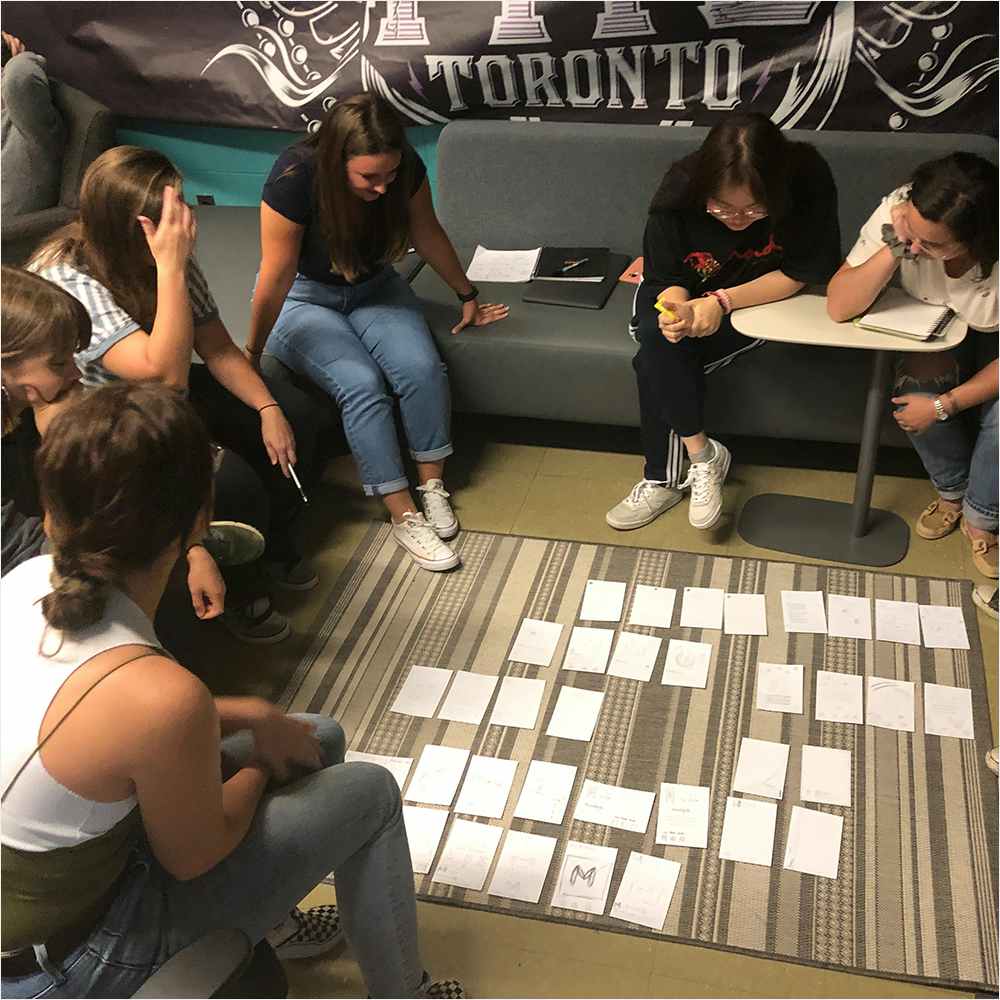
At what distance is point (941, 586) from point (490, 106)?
2.00 m

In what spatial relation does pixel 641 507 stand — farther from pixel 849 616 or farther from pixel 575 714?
pixel 575 714

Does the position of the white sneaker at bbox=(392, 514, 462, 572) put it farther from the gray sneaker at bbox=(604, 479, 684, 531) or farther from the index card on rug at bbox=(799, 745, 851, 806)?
the index card on rug at bbox=(799, 745, 851, 806)

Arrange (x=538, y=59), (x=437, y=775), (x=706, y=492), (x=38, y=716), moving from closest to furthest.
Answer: (x=38, y=716), (x=437, y=775), (x=706, y=492), (x=538, y=59)

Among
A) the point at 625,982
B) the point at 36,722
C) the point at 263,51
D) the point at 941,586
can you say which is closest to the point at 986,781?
the point at 941,586

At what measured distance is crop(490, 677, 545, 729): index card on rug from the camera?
2.26 metres

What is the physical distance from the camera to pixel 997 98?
2.86 meters

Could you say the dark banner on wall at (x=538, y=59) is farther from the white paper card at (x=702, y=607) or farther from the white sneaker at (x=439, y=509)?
the white paper card at (x=702, y=607)

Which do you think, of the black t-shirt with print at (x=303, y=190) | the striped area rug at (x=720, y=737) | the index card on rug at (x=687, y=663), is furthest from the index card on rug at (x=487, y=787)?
the black t-shirt with print at (x=303, y=190)

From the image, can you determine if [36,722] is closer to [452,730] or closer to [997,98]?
[452,730]

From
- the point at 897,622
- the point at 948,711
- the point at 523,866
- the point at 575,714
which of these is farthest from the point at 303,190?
the point at 948,711

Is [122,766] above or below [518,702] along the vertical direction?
above

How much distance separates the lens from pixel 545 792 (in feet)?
6.88

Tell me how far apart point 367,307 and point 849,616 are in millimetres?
1470

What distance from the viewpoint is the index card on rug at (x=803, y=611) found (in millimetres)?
2434
